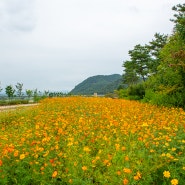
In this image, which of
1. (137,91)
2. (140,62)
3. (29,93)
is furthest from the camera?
(140,62)

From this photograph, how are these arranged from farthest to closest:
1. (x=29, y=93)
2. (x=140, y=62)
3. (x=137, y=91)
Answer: (x=140, y=62) → (x=29, y=93) → (x=137, y=91)

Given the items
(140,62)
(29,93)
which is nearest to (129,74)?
(140,62)

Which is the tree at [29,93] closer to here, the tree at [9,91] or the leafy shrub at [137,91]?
the tree at [9,91]

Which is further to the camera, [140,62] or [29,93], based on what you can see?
[140,62]

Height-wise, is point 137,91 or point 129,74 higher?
point 129,74

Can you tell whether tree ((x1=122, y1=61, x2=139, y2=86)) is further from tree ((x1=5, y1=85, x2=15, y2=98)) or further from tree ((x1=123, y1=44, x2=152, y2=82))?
tree ((x1=5, y1=85, x2=15, y2=98))

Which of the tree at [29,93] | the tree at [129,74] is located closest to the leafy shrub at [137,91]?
the tree at [29,93]

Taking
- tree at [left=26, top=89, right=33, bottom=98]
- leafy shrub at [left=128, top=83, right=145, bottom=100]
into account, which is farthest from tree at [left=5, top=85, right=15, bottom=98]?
leafy shrub at [left=128, top=83, right=145, bottom=100]

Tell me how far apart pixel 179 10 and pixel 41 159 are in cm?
2279

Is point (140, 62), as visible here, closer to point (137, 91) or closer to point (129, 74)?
point (129, 74)

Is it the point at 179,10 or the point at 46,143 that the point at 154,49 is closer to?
the point at 179,10

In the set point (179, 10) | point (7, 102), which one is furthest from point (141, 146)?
point (7, 102)

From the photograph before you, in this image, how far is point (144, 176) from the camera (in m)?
3.90

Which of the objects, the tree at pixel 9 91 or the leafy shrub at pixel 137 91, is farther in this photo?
the tree at pixel 9 91
